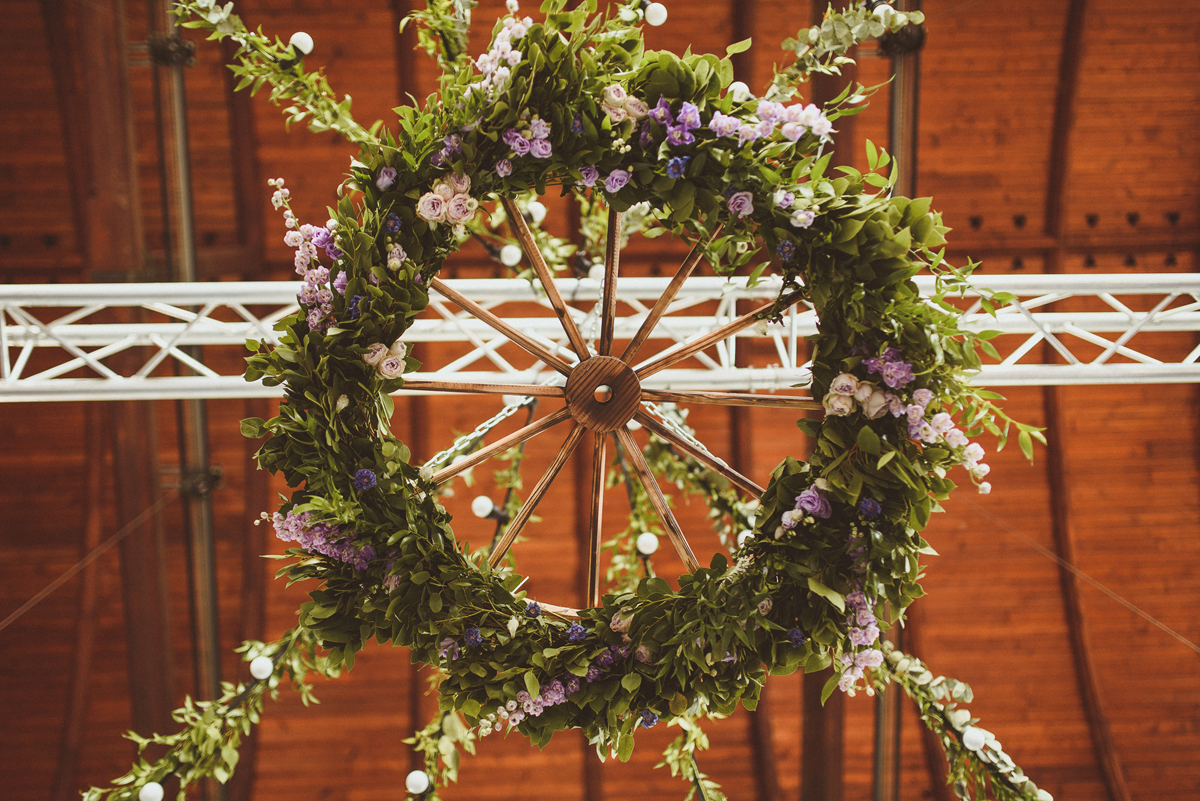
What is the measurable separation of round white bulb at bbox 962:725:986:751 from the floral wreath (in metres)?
0.84

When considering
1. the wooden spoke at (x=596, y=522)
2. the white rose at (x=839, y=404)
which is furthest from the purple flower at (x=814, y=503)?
the wooden spoke at (x=596, y=522)

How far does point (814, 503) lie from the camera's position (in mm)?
1976

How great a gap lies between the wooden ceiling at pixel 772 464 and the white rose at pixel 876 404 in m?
4.74

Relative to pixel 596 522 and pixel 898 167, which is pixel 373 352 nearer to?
pixel 596 522

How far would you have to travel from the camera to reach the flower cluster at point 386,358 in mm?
2014

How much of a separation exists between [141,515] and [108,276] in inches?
64.7

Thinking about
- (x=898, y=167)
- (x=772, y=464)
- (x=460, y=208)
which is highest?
(x=898, y=167)

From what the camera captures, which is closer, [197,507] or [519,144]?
[519,144]

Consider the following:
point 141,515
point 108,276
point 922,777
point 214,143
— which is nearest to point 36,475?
point 141,515

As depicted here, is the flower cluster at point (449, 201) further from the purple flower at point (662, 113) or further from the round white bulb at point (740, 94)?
the round white bulb at point (740, 94)

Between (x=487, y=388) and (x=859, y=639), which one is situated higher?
(x=487, y=388)

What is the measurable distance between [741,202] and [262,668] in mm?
2194

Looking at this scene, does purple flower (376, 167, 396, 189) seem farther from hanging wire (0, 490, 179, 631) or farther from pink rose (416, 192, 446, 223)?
hanging wire (0, 490, 179, 631)

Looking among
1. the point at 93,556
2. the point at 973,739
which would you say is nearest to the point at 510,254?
the point at 973,739
